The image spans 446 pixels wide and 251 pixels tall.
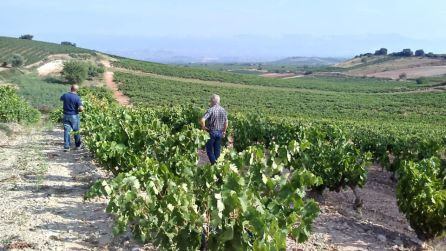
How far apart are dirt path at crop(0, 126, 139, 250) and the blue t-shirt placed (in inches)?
47.7

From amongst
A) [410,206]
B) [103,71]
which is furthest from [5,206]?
[103,71]

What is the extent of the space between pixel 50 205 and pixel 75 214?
64 cm

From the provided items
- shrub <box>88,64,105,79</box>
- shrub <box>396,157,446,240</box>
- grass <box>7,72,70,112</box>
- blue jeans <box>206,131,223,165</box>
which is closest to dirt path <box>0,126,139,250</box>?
blue jeans <box>206,131,223,165</box>

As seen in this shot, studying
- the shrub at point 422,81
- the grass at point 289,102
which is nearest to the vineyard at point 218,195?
the grass at point 289,102

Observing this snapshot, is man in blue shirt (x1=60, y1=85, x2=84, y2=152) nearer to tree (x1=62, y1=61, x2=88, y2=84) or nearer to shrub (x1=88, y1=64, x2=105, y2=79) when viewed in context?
tree (x1=62, y1=61, x2=88, y2=84)

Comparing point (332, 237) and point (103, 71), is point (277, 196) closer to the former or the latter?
point (332, 237)

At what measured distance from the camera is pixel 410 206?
8.55m

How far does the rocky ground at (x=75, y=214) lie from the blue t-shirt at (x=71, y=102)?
3.98 ft

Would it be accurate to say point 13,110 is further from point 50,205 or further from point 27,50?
point 27,50

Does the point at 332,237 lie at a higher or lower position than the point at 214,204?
lower

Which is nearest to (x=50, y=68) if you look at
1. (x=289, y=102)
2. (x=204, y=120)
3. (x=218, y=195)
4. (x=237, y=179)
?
(x=289, y=102)

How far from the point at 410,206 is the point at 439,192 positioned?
2.31ft

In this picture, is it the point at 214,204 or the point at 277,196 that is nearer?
the point at 214,204

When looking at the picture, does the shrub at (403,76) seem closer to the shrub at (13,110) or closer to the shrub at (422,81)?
the shrub at (422,81)
